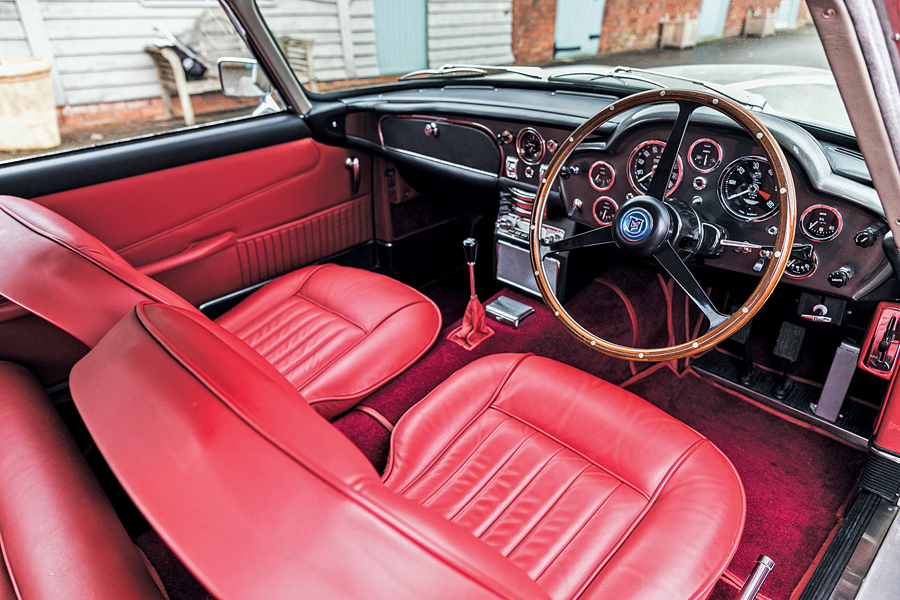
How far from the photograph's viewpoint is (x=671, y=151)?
1.27 meters

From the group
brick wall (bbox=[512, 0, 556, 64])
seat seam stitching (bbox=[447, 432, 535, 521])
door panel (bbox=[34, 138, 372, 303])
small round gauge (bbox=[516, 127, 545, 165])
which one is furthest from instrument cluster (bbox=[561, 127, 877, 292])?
door panel (bbox=[34, 138, 372, 303])

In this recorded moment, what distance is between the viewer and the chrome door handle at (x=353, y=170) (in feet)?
7.86

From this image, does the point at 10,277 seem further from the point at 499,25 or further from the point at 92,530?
the point at 499,25

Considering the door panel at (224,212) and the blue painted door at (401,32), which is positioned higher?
the blue painted door at (401,32)

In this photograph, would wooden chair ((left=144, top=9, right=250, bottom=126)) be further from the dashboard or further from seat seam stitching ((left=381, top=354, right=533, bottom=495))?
seat seam stitching ((left=381, top=354, right=533, bottom=495))

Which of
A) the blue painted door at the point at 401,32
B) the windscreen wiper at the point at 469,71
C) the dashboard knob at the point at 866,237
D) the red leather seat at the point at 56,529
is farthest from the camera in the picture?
the blue painted door at the point at 401,32

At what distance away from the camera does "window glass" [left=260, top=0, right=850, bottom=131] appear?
1.46 m

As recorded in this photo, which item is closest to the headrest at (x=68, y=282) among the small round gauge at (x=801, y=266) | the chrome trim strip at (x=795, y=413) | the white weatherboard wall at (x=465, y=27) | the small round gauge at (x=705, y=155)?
the small round gauge at (x=705, y=155)

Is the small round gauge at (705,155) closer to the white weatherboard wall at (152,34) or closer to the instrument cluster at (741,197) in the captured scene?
the instrument cluster at (741,197)

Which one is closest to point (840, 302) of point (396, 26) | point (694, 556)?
point (694, 556)

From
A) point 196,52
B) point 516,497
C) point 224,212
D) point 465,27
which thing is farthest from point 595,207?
point 196,52

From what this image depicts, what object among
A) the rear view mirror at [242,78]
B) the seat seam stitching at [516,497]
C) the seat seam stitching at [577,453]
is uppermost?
Result: the rear view mirror at [242,78]

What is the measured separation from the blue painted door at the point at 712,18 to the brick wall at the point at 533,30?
1.90 feet

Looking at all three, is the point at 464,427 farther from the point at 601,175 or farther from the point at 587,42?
the point at 587,42
